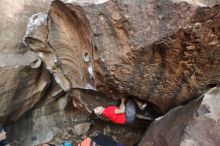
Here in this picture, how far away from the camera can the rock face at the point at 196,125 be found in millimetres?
3355

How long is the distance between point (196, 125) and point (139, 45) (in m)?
1.06

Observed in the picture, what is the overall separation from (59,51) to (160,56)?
1.53m

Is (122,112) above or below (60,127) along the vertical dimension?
above

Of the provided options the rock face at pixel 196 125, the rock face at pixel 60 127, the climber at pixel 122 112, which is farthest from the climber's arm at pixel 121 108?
the rock face at pixel 60 127

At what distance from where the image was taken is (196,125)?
11.3 feet

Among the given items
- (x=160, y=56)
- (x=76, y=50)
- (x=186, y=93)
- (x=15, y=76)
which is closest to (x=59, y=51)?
(x=76, y=50)

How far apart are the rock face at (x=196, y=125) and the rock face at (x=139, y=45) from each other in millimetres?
361

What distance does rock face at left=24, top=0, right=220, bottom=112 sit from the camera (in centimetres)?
336

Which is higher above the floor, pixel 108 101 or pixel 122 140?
pixel 108 101

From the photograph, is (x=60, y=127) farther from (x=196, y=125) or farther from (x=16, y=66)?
(x=196, y=125)

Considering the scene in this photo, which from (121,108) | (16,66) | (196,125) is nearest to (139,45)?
(196,125)

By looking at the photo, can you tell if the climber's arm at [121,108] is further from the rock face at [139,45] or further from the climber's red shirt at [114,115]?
the rock face at [139,45]

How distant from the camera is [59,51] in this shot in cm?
450

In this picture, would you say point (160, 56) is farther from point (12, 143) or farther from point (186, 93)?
point (12, 143)
